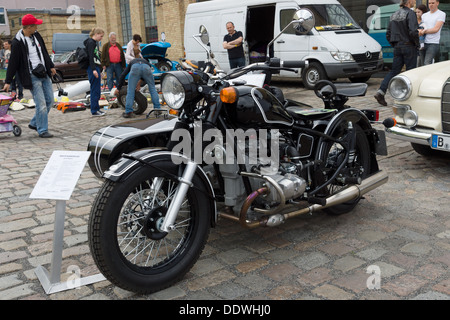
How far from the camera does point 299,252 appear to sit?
3414 millimetres

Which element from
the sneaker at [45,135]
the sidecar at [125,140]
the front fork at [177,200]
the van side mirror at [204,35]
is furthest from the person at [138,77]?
the front fork at [177,200]

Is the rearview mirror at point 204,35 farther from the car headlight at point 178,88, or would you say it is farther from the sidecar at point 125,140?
the car headlight at point 178,88

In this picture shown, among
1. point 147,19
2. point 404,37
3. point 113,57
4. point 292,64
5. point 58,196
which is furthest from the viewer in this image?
point 147,19

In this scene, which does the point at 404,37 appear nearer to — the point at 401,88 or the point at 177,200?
the point at 401,88

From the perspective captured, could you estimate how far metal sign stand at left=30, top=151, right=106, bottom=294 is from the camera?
9.70 ft

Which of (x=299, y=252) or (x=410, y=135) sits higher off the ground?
(x=410, y=135)

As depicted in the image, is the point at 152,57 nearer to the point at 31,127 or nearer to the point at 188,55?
the point at 188,55

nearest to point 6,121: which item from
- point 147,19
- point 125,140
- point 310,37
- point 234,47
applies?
point 234,47

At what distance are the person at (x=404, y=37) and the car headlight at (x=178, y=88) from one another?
688cm

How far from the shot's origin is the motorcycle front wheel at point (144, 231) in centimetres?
258

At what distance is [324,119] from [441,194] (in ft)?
5.33

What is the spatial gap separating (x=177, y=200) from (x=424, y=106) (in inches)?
132

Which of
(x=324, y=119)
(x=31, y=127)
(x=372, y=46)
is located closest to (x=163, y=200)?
(x=324, y=119)

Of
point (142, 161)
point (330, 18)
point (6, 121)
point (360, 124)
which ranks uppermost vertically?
point (330, 18)
